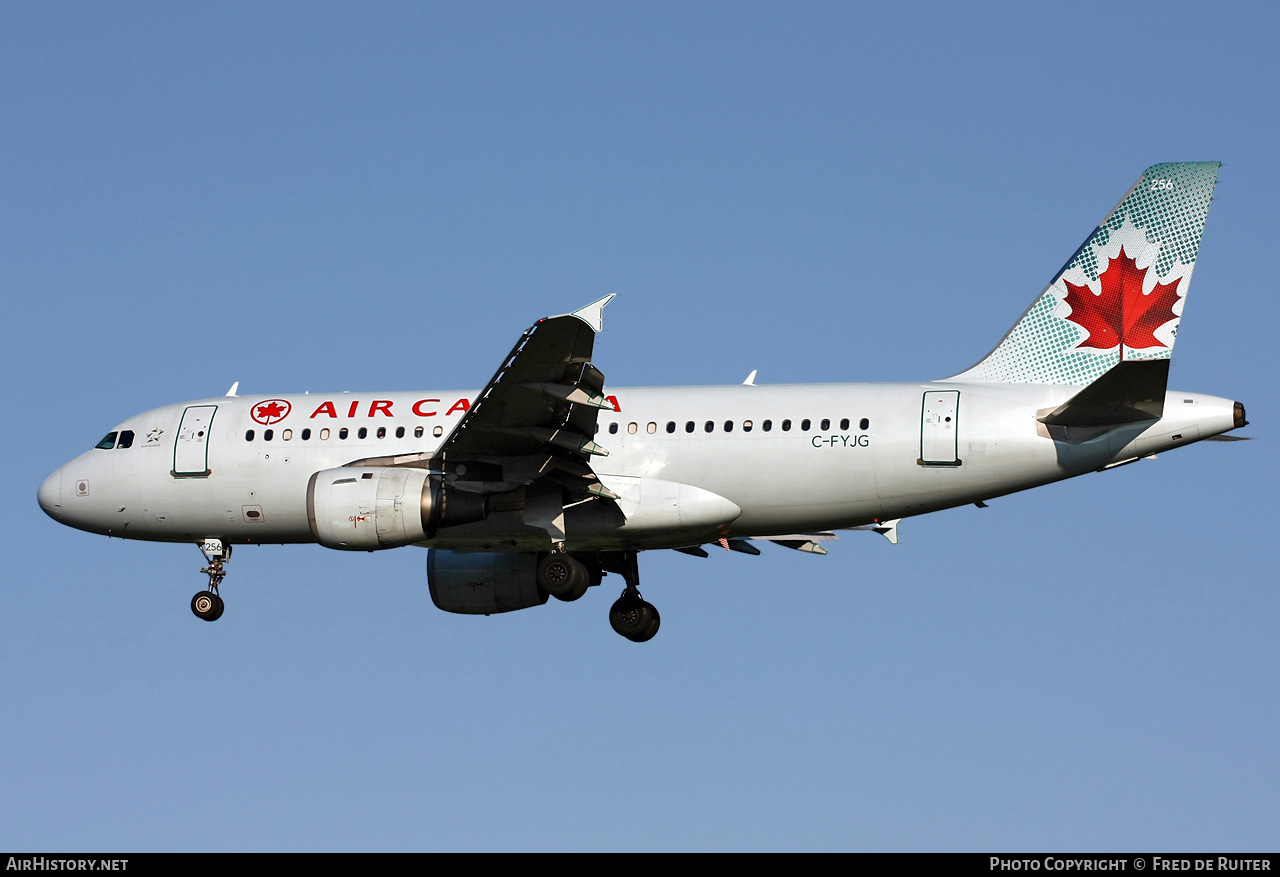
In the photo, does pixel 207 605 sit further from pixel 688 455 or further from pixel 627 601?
pixel 688 455

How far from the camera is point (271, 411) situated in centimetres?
3297

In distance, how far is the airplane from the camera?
92.9 feet

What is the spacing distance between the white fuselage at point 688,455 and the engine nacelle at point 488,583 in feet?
8.01

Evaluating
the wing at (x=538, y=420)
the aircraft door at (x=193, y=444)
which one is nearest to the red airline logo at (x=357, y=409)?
the aircraft door at (x=193, y=444)

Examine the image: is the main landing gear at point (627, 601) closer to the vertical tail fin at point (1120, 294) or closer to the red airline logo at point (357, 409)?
the red airline logo at point (357, 409)

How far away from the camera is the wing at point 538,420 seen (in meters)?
26.6

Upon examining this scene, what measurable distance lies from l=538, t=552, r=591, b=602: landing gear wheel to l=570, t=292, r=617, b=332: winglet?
20.7ft

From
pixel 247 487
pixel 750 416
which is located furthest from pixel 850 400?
pixel 247 487

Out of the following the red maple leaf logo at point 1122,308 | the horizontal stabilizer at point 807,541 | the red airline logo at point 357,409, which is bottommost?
the horizontal stabilizer at point 807,541

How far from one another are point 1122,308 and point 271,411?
53.7ft

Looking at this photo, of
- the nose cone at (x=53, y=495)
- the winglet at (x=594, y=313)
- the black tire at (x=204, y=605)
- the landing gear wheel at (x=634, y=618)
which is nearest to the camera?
the winglet at (x=594, y=313)

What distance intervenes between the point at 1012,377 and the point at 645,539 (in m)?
7.33

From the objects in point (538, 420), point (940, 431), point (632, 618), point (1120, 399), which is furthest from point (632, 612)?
point (1120, 399)
